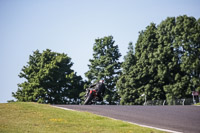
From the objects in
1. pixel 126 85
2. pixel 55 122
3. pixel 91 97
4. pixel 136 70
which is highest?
pixel 136 70

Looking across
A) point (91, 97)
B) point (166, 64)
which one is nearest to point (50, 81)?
point (166, 64)

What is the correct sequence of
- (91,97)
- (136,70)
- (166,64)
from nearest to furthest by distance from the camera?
(91,97)
(166,64)
(136,70)

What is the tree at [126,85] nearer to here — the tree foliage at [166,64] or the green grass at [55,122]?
the tree foliage at [166,64]

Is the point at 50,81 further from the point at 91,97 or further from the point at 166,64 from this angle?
the point at 91,97

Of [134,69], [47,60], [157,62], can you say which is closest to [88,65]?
[47,60]

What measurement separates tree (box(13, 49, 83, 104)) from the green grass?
3904 centimetres

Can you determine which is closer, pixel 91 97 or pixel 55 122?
pixel 55 122

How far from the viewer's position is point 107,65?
57031 millimetres

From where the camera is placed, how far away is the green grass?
10.7 metres

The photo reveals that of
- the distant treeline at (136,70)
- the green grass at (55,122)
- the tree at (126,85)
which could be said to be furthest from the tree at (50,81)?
the green grass at (55,122)

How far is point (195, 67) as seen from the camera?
41.6 m

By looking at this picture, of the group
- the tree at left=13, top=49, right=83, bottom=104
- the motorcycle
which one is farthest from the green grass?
the tree at left=13, top=49, right=83, bottom=104

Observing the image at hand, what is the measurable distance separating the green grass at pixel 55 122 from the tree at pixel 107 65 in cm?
3982

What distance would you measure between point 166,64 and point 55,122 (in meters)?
35.4
